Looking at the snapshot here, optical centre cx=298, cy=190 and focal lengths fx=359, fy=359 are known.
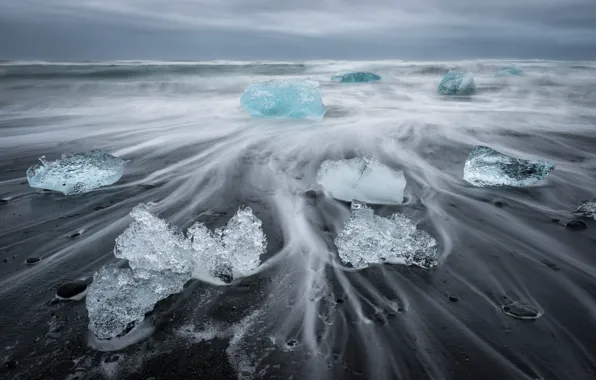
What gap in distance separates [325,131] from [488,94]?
9.87 meters

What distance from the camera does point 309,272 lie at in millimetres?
2516

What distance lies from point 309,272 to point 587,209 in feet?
9.00

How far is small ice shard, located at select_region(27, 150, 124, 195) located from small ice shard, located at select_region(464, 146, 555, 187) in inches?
167

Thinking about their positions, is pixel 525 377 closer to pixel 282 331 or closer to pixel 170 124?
pixel 282 331

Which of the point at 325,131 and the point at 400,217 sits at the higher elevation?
the point at 400,217

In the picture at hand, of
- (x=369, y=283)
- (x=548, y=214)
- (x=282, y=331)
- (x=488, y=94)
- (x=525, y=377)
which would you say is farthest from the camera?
(x=488, y=94)

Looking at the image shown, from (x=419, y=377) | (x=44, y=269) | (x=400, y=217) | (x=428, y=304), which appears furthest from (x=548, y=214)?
(x=44, y=269)

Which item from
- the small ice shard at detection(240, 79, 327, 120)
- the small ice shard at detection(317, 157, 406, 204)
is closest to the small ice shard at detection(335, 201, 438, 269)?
the small ice shard at detection(317, 157, 406, 204)

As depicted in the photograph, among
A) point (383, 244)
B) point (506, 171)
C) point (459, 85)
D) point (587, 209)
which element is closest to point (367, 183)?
point (383, 244)

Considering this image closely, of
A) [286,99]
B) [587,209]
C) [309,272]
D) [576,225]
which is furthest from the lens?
[286,99]

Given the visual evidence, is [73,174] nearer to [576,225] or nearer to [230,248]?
[230,248]

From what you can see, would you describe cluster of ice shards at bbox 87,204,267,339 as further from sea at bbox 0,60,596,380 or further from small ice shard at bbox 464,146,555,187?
small ice shard at bbox 464,146,555,187

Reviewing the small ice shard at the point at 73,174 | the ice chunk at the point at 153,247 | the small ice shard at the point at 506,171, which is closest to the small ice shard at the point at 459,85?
the small ice shard at the point at 506,171

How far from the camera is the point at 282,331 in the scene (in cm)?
196
